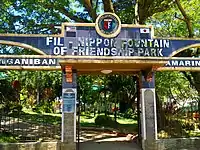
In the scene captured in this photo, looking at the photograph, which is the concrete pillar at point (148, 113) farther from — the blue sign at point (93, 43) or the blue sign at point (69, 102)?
the blue sign at point (69, 102)

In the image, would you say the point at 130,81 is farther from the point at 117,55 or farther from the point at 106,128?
the point at 117,55

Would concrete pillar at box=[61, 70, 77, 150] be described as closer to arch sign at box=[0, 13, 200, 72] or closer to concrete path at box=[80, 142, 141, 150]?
arch sign at box=[0, 13, 200, 72]

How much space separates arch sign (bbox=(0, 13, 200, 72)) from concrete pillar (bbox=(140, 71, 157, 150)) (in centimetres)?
61

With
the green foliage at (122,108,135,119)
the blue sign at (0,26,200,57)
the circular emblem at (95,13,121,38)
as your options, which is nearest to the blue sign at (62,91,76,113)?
the blue sign at (0,26,200,57)

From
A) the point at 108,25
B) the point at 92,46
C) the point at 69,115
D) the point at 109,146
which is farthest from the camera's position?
the point at 109,146

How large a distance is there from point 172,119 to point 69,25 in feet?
18.7

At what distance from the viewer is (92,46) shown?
9430 mm

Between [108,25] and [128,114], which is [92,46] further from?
[128,114]

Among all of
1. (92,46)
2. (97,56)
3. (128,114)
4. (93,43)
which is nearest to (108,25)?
(93,43)

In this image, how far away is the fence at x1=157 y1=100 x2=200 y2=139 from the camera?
34.8 ft

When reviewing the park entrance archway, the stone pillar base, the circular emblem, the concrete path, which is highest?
the circular emblem

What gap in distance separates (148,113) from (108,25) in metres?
3.37

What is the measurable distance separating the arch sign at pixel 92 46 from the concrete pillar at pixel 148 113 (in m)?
0.61

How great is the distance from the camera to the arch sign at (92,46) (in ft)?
30.1
